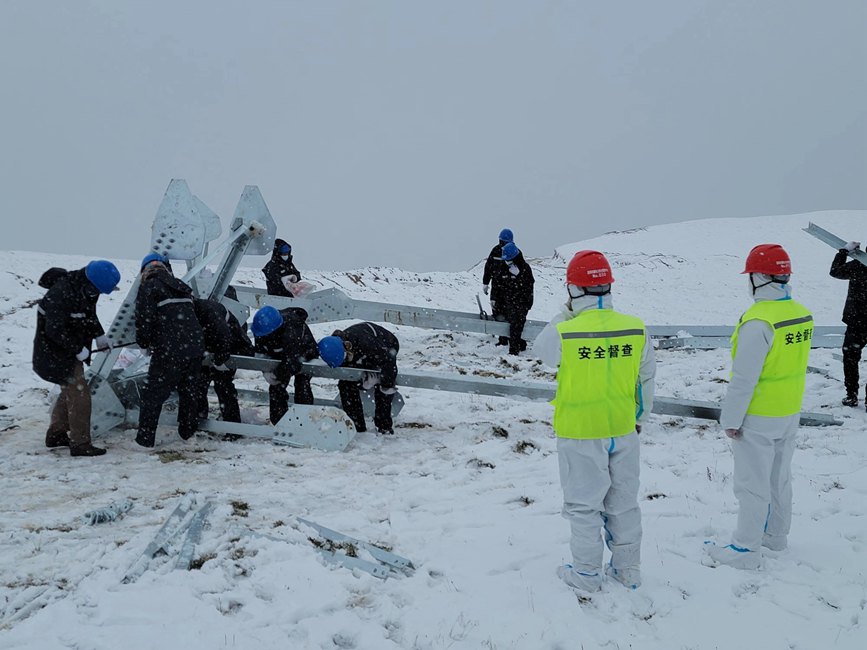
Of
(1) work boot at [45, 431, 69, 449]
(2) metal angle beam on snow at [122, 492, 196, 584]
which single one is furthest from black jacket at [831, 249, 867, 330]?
(1) work boot at [45, 431, 69, 449]

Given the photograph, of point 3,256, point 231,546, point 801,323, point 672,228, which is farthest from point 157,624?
point 672,228

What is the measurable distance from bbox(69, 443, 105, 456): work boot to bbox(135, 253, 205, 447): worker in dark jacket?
1.14 ft

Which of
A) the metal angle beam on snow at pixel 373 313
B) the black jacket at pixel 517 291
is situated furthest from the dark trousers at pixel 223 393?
the black jacket at pixel 517 291

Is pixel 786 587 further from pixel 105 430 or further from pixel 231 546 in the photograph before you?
pixel 105 430

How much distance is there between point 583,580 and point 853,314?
4955 mm

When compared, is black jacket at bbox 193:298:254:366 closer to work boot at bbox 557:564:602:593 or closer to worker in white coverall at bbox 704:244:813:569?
work boot at bbox 557:564:602:593

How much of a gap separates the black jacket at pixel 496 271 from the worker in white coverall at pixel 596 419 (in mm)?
6494

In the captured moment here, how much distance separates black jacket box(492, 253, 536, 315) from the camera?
948cm

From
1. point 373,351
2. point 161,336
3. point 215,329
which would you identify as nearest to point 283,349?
point 215,329

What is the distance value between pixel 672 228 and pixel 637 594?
36.7 metres

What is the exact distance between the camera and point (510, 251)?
9742 millimetres

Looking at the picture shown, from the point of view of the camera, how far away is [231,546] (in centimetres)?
358

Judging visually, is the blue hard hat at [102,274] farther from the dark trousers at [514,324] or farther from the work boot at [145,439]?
the dark trousers at [514,324]

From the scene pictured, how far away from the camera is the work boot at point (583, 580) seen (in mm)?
3207
